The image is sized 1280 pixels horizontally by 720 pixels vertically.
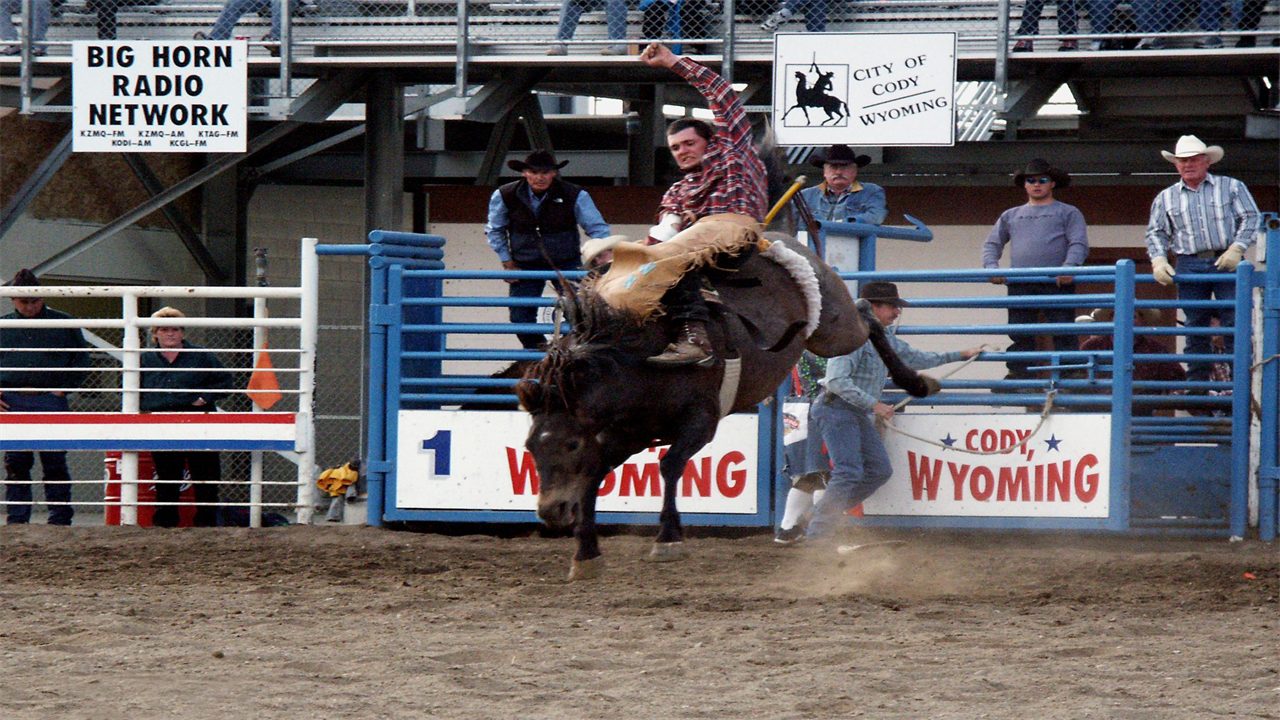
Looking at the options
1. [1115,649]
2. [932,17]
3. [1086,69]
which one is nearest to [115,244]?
[932,17]

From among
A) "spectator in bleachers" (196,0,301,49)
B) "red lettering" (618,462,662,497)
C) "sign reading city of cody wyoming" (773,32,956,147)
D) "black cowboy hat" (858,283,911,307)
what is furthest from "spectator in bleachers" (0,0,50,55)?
"black cowboy hat" (858,283,911,307)

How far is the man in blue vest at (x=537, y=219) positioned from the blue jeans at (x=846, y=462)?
1894 mm

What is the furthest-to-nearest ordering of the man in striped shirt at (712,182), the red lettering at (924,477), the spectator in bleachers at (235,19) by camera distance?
1. the spectator in bleachers at (235,19)
2. the red lettering at (924,477)
3. the man in striped shirt at (712,182)

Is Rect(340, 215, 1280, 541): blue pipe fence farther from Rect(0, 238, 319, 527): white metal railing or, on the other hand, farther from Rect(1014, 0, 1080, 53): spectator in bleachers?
Rect(1014, 0, 1080, 53): spectator in bleachers

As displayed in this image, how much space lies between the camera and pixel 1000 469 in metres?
7.68

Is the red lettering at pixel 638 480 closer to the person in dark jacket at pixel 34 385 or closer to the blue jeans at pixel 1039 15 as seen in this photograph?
the person in dark jacket at pixel 34 385

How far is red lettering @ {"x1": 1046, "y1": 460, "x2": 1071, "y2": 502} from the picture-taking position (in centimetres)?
757

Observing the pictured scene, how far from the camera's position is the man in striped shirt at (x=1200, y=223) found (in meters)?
7.89

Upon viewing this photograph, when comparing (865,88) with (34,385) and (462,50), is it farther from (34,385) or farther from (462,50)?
(34,385)

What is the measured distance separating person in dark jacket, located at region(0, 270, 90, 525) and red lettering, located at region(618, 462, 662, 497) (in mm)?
3435

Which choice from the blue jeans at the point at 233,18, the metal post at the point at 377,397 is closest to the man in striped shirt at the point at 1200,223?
the metal post at the point at 377,397

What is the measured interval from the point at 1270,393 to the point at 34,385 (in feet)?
24.0

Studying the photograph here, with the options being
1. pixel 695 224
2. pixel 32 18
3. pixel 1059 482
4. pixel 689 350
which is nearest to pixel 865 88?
pixel 1059 482

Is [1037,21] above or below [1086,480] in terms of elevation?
above
